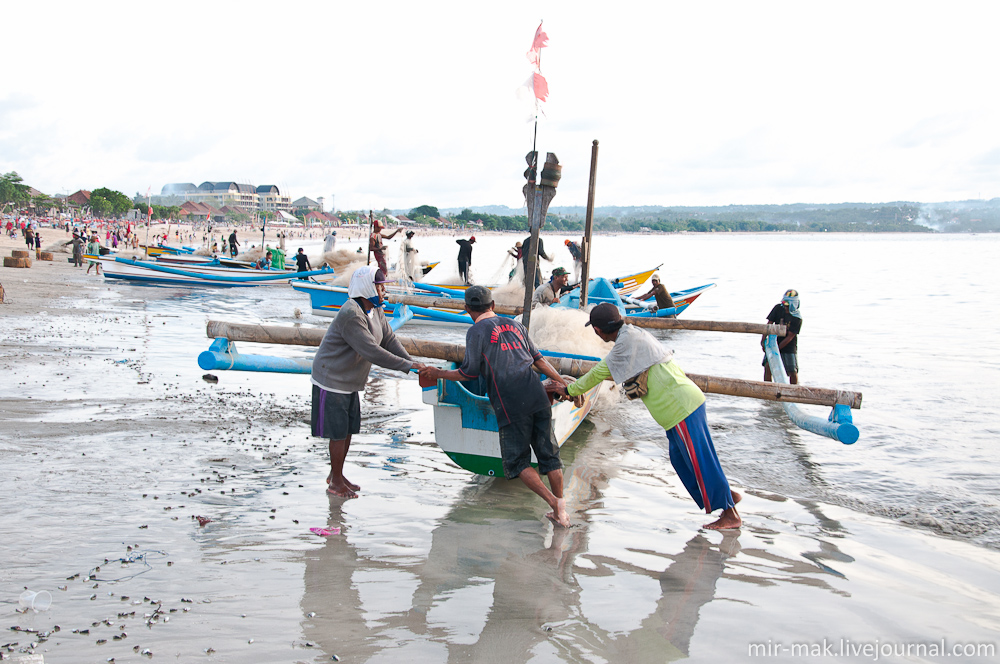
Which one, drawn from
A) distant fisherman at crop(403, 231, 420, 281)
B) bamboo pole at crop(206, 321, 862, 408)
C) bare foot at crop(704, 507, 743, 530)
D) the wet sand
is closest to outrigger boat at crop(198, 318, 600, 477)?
the wet sand

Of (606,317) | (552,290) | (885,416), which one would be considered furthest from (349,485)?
(885,416)

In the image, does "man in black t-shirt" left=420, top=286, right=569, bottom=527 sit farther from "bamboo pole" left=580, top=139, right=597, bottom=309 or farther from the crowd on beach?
"bamboo pole" left=580, top=139, right=597, bottom=309

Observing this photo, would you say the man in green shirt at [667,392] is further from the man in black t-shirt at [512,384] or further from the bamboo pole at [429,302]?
the bamboo pole at [429,302]

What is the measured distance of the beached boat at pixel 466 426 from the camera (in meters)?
4.82

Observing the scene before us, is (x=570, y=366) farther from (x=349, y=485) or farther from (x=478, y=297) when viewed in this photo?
(x=349, y=485)

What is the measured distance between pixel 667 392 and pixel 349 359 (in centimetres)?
217

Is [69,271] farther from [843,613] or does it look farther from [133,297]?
[843,613]

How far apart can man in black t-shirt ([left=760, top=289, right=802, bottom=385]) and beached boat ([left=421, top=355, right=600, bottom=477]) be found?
224 inches

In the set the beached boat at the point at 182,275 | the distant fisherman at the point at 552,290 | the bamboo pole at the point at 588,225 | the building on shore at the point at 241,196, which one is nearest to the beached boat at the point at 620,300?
the distant fisherman at the point at 552,290

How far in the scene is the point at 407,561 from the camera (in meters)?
3.86

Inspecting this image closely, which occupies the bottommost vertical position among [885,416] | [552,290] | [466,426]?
[885,416]

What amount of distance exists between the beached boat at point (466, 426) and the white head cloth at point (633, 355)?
820mm

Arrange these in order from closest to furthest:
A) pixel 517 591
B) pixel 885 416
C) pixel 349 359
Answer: pixel 517 591
pixel 349 359
pixel 885 416

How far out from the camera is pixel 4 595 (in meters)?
3.12
